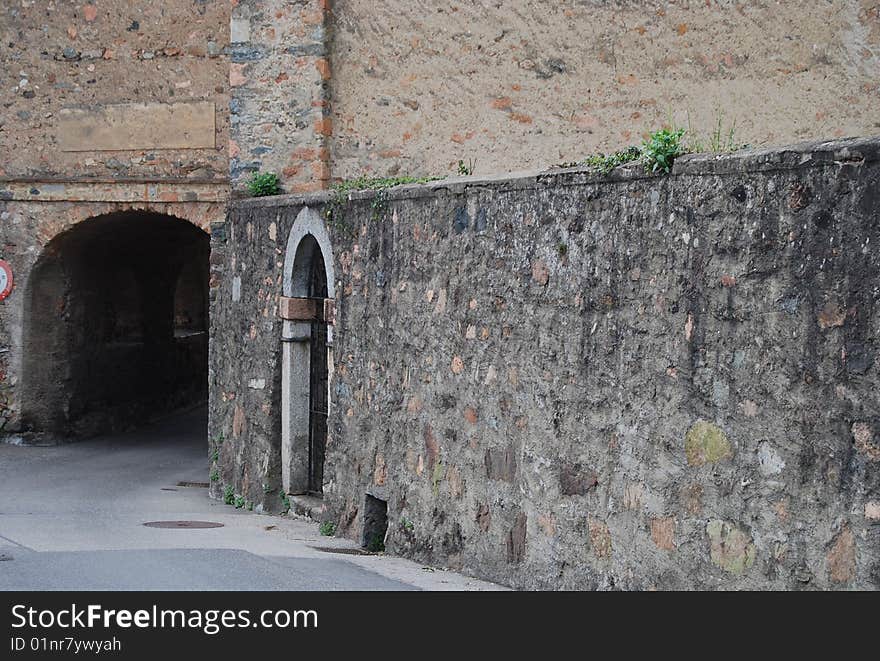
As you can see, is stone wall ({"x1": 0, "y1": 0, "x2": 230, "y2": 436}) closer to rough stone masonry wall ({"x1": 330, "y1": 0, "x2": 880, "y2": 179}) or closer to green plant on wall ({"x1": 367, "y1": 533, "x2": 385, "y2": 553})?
rough stone masonry wall ({"x1": 330, "y1": 0, "x2": 880, "y2": 179})

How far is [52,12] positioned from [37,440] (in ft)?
17.5

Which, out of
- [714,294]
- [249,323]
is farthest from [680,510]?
[249,323]

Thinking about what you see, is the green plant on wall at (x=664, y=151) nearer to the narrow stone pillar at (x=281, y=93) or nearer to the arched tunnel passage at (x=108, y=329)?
the narrow stone pillar at (x=281, y=93)

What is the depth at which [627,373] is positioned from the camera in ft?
17.0

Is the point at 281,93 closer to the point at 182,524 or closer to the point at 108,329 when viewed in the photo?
the point at 182,524

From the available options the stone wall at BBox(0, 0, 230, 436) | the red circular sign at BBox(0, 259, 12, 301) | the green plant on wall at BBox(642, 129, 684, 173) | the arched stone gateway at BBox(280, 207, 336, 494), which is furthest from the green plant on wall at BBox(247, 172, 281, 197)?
the green plant on wall at BBox(642, 129, 684, 173)

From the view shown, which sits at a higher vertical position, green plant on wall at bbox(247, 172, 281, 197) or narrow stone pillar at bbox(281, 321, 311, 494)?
green plant on wall at bbox(247, 172, 281, 197)

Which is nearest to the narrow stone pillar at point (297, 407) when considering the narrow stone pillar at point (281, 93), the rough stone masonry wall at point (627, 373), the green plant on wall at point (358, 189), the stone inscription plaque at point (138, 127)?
the green plant on wall at point (358, 189)

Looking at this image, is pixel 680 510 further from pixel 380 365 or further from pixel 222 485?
pixel 222 485

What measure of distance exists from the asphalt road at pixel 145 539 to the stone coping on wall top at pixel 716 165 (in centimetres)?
222

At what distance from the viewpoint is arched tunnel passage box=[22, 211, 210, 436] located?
1430 cm

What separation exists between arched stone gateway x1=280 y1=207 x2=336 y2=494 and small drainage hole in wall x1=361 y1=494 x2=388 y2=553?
1846 millimetres

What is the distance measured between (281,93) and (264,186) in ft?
3.13

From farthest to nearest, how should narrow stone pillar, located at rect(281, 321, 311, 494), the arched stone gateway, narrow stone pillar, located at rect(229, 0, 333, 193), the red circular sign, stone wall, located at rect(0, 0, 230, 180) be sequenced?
the red circular sign, stone wall, located at rect(0, 0, 230, 180), narrow stone pillar, located at rect(229, 0, 333, 193), narrow stone pillar, located at rect(281, 321, 311, 494), the arched stone gateway
